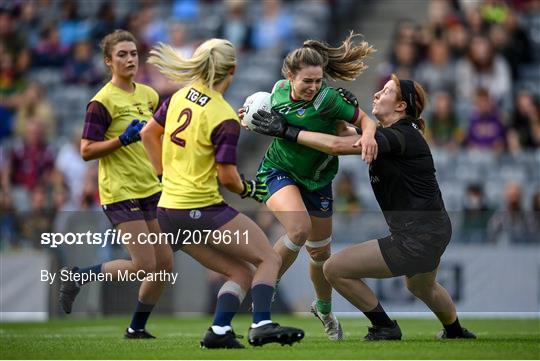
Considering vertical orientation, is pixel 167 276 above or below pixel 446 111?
below

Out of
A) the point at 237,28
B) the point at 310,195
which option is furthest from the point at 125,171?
the point at 237,28

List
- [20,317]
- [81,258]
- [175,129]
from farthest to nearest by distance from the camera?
1. [20,317]
2. [81,258]
3. [175,129]

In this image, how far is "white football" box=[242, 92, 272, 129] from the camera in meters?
10.0

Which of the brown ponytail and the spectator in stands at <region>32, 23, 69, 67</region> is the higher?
the spectator in stands at <region>32, 23, 69, 67</region>

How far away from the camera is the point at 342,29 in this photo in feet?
70.8

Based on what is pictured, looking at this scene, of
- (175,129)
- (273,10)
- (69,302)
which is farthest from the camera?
(273,10)

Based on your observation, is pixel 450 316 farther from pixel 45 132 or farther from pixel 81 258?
pixel 45 132

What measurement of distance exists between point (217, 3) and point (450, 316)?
12714mm

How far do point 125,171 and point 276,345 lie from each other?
2.10 meters

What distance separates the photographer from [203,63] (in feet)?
29.3

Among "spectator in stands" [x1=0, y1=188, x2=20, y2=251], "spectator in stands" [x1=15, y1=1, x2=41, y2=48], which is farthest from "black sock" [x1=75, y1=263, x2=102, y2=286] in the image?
"spectator in stands" [x1=15, y1=1, x2=41, y2=48]

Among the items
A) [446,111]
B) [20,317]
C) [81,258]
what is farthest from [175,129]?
[446,111]

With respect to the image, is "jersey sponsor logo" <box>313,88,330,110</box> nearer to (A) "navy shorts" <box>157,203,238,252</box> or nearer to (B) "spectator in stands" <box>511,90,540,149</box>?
(A) "navy shorts" <box>157,203,238,252</box>

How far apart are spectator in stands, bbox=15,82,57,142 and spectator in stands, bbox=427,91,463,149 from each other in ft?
19.9
